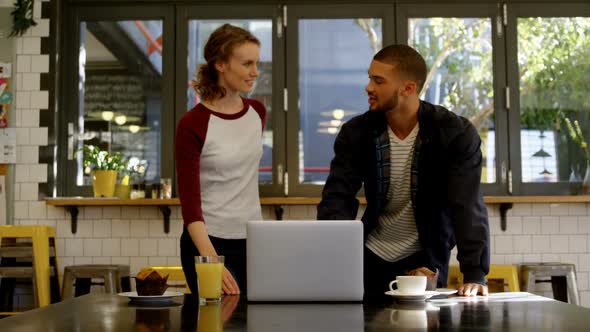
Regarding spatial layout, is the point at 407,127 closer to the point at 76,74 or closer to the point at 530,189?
the point at 530,189

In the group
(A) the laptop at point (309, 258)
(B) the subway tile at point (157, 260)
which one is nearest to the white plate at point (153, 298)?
(A) the laptop at point (309, 258)

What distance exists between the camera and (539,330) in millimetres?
1561

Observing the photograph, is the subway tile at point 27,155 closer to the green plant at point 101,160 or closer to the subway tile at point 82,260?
the green plant at point 101,160

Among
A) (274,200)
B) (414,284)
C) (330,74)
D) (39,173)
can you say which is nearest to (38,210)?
(39,173)

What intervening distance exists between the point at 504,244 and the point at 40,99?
139 inches

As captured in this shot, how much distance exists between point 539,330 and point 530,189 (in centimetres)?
462

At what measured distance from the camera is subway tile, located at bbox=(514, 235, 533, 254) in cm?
593

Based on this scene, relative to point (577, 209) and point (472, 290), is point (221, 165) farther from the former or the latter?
point (577, 209)

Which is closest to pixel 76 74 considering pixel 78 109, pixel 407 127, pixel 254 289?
pixel 78 109

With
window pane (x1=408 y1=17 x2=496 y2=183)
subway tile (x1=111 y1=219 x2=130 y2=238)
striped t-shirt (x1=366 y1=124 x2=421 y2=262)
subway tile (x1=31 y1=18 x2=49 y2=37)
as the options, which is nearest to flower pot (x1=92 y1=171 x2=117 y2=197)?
subway tile (x1=111 y1=219 x2=130 y2=238)

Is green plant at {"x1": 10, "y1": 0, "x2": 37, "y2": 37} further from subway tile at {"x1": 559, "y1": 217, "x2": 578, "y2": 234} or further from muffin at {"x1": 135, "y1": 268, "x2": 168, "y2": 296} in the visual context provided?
muffin at {"x1": 135, "y1": 268, "x2": 168, "y2": 296}

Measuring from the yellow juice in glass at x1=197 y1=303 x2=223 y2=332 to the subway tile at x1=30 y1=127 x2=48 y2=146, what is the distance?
425 centimetres

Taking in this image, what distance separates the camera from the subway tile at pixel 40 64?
6.00 m

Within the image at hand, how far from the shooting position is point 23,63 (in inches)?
237
